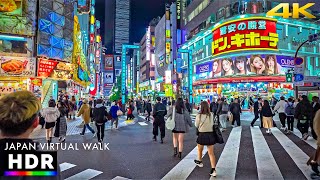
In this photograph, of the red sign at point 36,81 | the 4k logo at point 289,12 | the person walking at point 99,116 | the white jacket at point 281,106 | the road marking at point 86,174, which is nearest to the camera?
the road marking at point 86,174

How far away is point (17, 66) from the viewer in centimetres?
2492

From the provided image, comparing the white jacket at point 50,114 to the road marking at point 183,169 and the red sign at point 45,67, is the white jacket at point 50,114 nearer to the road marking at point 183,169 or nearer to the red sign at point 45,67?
the road marking at point 183,169

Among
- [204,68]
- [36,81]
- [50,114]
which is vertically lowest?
[50,114]

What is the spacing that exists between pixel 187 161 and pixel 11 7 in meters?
26.3

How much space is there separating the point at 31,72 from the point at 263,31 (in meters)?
28.5

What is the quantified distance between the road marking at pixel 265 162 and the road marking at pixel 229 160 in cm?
59

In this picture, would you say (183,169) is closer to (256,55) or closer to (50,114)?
(50,114)

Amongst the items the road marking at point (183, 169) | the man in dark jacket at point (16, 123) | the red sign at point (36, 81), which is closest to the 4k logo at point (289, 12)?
the red sign at point (36, 81)

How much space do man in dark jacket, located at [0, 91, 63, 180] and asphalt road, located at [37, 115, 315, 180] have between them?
4.22 metres

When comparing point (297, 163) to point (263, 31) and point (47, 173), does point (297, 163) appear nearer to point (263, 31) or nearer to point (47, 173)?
point (47, 173)

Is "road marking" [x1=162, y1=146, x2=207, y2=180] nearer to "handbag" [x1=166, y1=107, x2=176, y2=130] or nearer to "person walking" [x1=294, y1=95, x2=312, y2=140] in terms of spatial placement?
"handbag" [x1=166, y1=107, x2=176, y2=130]

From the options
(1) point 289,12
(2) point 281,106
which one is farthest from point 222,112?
(1) point 289,12

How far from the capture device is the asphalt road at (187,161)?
5777 millimetres

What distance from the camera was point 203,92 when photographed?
40219 millimetres
